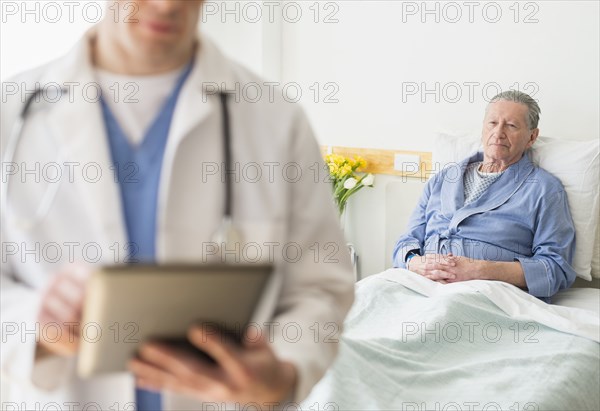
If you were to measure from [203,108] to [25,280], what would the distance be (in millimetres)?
358

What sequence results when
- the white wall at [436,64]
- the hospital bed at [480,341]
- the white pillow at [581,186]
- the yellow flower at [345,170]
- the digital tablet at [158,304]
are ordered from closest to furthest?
the digital tablet at [158,304] < the hospital bed at [480,341] < the white pillow at [581,186] < the white wall at [436,64] < the yellow flower at [345,170]

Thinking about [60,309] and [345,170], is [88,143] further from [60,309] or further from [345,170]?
[345,170]

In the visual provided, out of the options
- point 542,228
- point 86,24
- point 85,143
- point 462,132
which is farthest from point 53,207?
point 462,132

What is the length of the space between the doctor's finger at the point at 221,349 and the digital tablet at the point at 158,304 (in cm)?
1

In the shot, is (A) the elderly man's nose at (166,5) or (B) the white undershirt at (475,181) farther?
(B) the white undershirt at (475,181)

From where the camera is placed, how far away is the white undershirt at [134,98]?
3.10 feet

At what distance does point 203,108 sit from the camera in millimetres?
934

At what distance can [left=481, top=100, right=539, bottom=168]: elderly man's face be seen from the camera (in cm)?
274

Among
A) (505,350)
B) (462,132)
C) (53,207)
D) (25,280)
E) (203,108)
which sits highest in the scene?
(203,108)

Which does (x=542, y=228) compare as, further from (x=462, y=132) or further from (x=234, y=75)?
(x=234, y=75)

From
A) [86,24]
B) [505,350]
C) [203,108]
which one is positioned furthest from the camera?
[86,24]

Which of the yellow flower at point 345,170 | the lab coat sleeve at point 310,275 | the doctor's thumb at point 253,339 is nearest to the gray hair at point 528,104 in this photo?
the yellow flower at point 345,170

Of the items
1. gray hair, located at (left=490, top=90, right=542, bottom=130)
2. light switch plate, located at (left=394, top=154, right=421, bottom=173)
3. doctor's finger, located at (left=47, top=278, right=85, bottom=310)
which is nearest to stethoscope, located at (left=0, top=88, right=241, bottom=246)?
doctor's finger, located at (left=47, top=278, right=85, bottom=310)

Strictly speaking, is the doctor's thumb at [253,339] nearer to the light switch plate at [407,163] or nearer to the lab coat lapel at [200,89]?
the lab coat lapel at [200,89]
